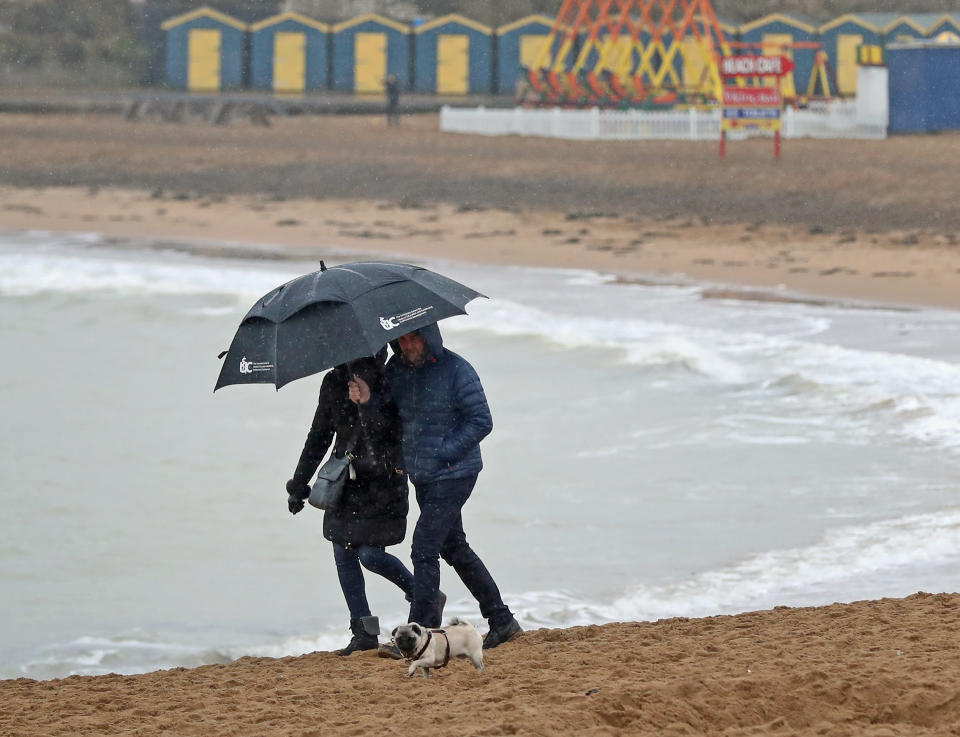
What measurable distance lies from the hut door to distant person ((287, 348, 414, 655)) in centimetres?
4594

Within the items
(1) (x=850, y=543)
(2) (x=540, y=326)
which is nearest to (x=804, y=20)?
(2) (x=540, y=326)

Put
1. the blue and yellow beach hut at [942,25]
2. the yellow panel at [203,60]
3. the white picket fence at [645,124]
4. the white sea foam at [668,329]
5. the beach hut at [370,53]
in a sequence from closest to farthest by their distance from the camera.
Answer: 1. the white sea foam at [668,329]
2. the white picket fence at [645,124]
3. the blue and yellow beach hut at [942,25]
4. the beach hut at [370,53]
5. the yellow panel at [203,60]

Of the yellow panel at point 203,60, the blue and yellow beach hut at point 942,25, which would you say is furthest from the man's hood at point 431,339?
the yellow panel at point 203,60

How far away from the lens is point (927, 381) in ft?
42.7

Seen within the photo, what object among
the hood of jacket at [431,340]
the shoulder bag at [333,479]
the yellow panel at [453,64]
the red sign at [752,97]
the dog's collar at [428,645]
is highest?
the yellow panel at [453,64]

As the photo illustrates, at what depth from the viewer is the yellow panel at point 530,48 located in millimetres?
49125

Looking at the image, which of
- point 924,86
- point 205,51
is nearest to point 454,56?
point 205,51

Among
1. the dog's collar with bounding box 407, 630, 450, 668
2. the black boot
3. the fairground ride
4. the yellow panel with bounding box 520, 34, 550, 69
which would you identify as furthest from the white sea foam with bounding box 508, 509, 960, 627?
the yellow panel with bounding box 520, 34, 550, 69

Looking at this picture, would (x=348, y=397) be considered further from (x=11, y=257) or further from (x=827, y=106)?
(x=827, y=106)

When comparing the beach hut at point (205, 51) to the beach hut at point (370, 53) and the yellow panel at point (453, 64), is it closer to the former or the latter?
the beach hut at point (370, 53)

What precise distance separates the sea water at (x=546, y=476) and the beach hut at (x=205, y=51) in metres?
32.8

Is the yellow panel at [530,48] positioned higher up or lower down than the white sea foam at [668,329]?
higher up

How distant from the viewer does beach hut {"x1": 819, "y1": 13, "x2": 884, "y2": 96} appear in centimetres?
4716

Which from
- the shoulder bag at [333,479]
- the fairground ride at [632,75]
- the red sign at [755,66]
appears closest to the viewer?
the shoulder bag at [333,479]
